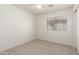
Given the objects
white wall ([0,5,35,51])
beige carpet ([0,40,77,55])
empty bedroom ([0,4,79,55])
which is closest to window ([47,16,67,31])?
empty bedroom ([0,4,79,55])

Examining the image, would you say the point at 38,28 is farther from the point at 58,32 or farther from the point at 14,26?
the point at 14,26

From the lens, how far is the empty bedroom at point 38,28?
262 centimetres

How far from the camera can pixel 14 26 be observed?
3021 mm

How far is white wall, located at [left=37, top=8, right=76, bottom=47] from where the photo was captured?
316 cm

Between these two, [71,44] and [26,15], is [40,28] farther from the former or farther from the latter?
[71,44]

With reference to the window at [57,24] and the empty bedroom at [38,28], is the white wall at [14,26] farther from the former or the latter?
the window at [57,24]

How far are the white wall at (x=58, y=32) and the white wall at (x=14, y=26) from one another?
0.49 metres

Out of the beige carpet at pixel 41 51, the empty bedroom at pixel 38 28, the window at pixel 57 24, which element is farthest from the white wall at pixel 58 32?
the beige carpet at pixel 41 51

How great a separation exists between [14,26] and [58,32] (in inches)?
92.3

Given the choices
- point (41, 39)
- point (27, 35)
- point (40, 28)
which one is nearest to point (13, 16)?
point (27, 35)

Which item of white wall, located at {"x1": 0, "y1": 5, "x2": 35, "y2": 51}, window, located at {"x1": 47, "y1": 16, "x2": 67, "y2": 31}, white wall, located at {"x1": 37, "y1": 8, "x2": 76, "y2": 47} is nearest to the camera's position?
white wall, located at {"x1": 0, "y1": 5, "x2": 35, "y2": 51}

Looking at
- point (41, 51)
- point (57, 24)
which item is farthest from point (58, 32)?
point (41, 51)

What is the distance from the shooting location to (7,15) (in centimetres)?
267

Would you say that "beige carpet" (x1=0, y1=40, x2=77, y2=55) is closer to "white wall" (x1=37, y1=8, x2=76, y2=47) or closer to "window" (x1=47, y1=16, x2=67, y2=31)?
"white wall" (x1=37, y1=8, x2=76, y2=47)
